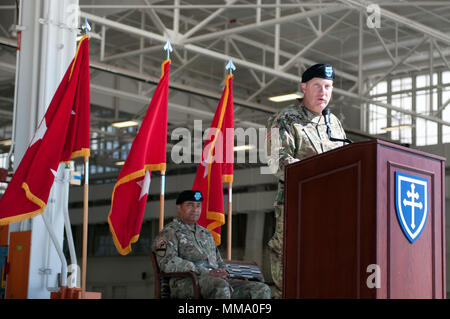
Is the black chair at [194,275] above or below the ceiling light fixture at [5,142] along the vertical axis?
below

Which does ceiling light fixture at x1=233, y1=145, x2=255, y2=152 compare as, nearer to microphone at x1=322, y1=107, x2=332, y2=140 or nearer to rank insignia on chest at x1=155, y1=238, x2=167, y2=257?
rank insignia on chest at x1=155, y1=238, x2=167, y2=257

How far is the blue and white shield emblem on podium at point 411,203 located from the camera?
7.69 feet

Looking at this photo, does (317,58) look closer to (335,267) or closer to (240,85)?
(240,85)

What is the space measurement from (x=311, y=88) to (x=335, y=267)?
977mm

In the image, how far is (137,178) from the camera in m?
5.84

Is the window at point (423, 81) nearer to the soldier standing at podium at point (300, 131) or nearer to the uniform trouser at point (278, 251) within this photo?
the soldier standing at podium at point (300, 131)

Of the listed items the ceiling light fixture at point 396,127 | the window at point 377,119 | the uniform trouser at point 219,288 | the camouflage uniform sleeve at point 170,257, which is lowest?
the uniform trouser at point 219,288

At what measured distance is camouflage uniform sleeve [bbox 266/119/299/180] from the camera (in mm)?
2984

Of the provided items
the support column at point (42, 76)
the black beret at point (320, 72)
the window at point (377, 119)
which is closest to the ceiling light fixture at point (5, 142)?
the window at point (377, 119)

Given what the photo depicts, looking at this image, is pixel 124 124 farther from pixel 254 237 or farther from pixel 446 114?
pixel 446 114

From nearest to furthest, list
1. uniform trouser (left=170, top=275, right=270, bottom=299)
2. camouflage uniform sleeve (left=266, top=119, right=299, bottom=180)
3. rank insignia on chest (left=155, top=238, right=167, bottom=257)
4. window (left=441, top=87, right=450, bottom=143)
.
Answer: camouflage uniform sleeve (left=266, top=119, right=299, bottom=180) < uniform trouser (left=170, top=275, right=270, bottom=299) < rank insignia on chest (left=155, top=238, right=167, bottom=257) < window (left=441, top=87, right=450, bottom=143)

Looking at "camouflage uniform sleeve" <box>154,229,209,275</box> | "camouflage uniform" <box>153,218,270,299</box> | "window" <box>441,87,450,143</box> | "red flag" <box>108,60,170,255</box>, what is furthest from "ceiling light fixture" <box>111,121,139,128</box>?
"camouflage uniform sleeve" <box>154,229,209,275</box>

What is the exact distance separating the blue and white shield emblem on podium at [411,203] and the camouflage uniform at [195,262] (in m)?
2.06
